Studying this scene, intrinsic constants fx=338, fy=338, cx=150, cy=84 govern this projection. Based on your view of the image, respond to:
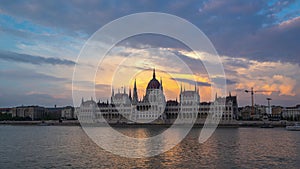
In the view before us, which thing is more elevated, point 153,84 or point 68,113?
point 153,84

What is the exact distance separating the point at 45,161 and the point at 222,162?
10.6 meters

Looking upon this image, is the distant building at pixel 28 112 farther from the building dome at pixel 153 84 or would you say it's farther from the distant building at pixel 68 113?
the building dome at pixel 153 84

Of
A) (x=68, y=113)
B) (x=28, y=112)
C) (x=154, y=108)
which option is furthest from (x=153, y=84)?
(x=28, y=112)

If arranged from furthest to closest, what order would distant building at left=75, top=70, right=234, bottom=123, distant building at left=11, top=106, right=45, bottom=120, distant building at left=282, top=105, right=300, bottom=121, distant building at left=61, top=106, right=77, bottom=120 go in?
distant building at left=61, top=106, right=77, bottom=120, distant building at left=11, top=106, right=45, bottom=120, distant building at left=282, top=105, right=300, bottom=121, distant building at left=75, top=70, right=234, bottom=123

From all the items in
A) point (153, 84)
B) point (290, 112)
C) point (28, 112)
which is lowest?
point (290, 112)

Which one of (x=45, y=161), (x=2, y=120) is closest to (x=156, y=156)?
(x=45, y=161)

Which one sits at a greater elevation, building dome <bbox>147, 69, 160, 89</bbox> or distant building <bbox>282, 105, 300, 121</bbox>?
building dome <bbox>147, 69, 160, 89</bbox>

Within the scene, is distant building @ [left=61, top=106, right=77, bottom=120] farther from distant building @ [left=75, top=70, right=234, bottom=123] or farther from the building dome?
the building dome

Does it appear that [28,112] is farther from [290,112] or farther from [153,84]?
[290,112]

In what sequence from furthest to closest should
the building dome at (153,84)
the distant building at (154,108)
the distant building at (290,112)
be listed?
the distant building at (290,112)
the building dome at (153,84)
the distant building at (154,108)

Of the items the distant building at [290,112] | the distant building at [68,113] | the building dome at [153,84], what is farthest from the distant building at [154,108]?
the distant building at [290,112]

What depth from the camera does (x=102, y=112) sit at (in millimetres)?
113125

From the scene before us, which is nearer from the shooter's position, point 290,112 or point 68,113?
point 290,112

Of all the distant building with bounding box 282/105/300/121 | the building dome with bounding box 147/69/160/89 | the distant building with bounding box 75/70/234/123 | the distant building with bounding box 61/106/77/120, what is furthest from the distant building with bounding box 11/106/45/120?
the distant building with bounding box 282/105/300/121
